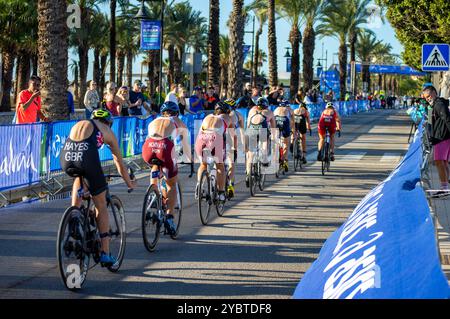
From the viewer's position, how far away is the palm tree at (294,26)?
53.9 meters

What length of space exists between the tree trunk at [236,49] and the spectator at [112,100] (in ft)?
54.1

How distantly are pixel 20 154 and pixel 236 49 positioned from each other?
77.4 feet

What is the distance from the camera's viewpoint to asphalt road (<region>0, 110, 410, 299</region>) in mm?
8125

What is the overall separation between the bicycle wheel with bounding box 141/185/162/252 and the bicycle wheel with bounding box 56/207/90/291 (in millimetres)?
1714

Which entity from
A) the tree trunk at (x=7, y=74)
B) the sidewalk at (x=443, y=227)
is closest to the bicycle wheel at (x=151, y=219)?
the sidewalk at (x=443, y=227)

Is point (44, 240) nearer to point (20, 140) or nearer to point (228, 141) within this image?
point (20, 140)

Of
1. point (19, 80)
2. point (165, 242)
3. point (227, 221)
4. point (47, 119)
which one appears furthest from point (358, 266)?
point (19, 80)

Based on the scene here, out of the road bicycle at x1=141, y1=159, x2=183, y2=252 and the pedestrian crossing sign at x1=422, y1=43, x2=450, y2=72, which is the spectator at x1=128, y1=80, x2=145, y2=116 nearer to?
the pedestrian crossing sign at x1=422, y1=43, x2=450, y2=72

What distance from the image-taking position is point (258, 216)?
43.3 feet

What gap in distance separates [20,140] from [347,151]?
16017 mm

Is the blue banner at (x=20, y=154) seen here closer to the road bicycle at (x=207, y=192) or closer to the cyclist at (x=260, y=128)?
the road bicycle at (x=207, y=192)

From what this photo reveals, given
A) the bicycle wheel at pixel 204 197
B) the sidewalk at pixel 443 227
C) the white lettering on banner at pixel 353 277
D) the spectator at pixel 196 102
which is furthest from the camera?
the spectator at pixel 196 102

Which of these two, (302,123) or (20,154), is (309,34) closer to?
(302,123)

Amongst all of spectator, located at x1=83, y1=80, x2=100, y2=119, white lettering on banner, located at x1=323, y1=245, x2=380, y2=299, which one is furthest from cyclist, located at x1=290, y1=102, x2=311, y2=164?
white lettering on banner, located at x1=323, y1=245, x2=380, y2=299
